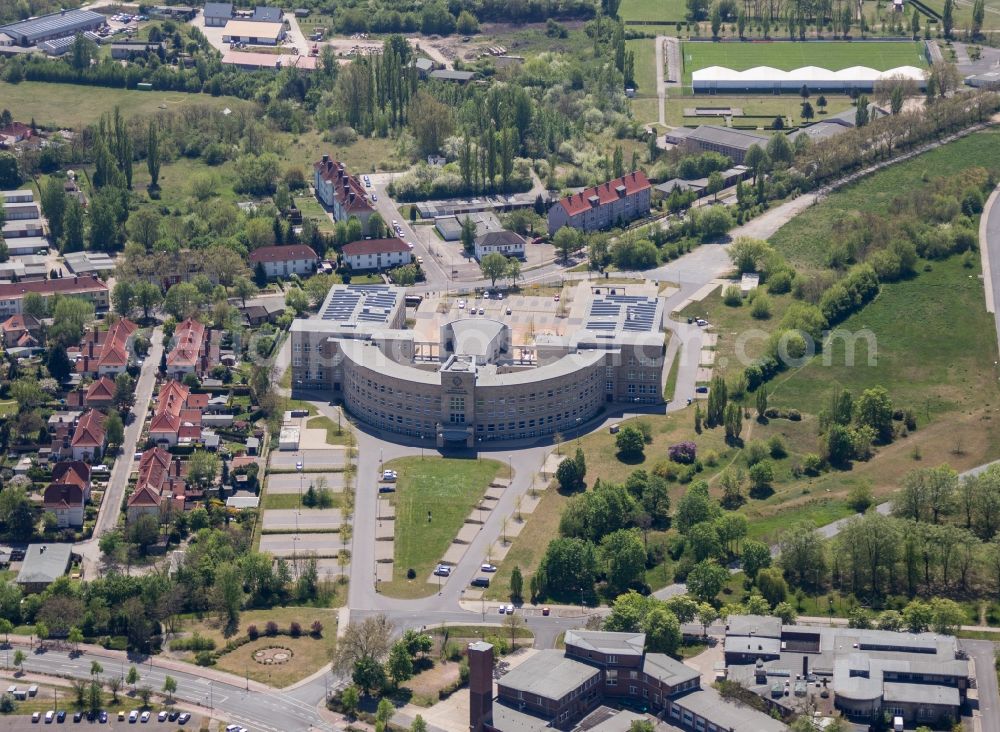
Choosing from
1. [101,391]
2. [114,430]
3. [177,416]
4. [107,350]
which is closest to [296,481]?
[177,416]

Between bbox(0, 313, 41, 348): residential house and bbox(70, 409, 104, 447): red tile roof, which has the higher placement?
bbox(0, 313, 41, 348): residential house

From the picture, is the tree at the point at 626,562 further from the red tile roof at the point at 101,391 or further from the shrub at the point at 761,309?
the shrub at the point at 761,309

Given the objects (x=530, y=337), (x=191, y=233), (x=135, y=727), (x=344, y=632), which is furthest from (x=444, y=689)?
(x=191, y=233)

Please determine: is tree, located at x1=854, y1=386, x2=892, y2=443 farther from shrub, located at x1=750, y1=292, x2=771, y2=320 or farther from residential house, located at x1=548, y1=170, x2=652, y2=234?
residential house, located at x1=548, y1=170, x2=652, y2=234

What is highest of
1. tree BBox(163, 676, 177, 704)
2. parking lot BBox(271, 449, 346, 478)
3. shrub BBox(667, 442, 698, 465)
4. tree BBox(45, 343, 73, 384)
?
tree BBox(45, 343, 73, 384)

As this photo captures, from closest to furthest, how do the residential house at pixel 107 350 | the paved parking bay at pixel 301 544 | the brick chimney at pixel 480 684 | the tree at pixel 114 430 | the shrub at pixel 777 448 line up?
the brick chimney at pixel 480 684 < the paved parking bay at pixel 301 544 < the shrub at pixel 777 448 < the tree at pixel 114 430 < the residential house at pixel 107 350

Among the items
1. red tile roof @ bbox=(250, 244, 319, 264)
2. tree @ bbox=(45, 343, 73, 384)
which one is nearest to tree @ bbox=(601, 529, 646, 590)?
tree @ bbox=(45, 343, 73, 384)

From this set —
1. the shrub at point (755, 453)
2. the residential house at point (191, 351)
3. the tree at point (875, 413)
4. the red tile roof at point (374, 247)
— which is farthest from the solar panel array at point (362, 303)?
the tree at point (875, 413)

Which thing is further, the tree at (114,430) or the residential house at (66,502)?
the tree at (114,430)
